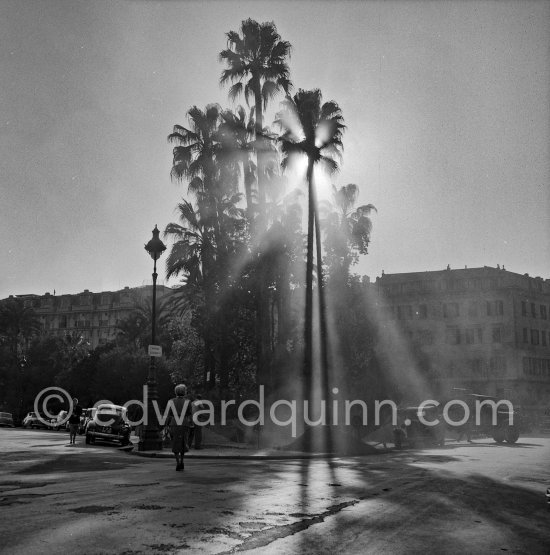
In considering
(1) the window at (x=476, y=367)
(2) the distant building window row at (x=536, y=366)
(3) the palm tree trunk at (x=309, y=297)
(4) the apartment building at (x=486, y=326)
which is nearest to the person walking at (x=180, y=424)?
(3) the palm tree trunk at (x=309, y=297)

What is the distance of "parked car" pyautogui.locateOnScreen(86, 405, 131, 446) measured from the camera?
27859 millimetres

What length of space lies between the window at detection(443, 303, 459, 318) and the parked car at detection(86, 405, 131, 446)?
212 ft

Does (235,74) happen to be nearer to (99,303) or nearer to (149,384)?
(149,384)

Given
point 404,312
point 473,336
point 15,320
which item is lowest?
point 473,336

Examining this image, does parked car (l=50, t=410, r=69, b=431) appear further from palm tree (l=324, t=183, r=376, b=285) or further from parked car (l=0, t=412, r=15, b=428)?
palm tree (l=324, t=183, r=376, b=285)

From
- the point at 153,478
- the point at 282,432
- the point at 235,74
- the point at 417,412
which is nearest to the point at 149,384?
the point at 282,432

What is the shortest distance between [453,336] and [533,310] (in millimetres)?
10885

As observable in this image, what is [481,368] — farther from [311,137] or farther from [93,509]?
[93,509]

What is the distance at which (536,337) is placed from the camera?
85.2m

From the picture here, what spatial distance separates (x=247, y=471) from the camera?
13852mm

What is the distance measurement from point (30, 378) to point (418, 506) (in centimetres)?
7195

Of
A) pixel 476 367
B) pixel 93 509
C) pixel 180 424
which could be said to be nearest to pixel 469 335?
pixel 476 367

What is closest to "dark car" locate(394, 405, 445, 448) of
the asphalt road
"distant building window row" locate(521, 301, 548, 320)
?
the asphalt road

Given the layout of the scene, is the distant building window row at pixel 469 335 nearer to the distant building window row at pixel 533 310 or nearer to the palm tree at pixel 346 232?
the distant building window row at pixel 533 310
